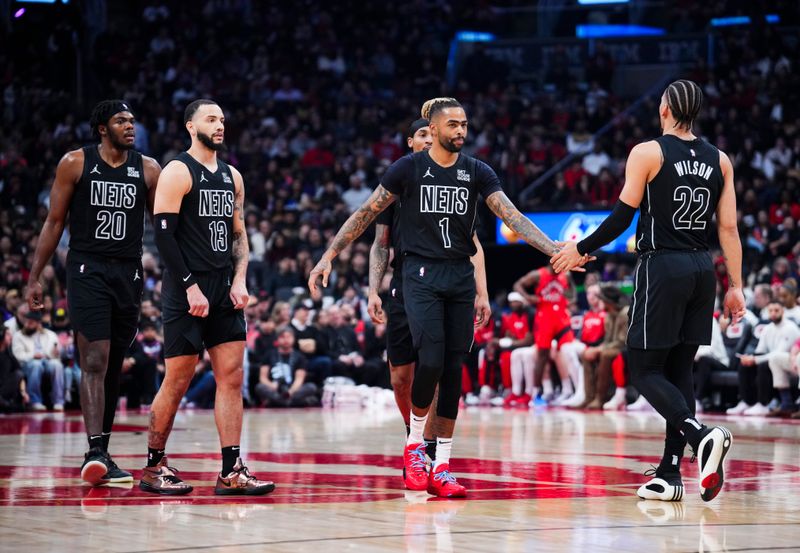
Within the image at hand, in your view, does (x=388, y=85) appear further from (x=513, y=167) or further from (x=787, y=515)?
(x=787, y=515)

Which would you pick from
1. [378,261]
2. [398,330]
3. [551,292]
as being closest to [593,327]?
[551,292]

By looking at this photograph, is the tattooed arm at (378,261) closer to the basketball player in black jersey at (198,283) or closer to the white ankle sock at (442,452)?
the basketball player in black jersey at (198,283)

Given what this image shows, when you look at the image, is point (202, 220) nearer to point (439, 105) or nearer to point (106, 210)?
point (106, 210)

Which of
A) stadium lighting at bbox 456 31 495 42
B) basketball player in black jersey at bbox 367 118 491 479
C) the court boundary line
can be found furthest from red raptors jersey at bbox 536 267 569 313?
stadium lighting at bbox 456 31 495 42

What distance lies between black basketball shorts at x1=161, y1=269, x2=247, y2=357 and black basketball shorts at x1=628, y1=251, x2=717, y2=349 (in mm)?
2242

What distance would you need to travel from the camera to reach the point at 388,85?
100 feet

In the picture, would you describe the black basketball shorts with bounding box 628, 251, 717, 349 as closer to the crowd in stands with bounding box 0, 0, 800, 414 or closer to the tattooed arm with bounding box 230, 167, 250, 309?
the tattooed arm with bounding box 230, 167, 250, 309

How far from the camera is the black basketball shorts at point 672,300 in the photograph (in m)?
6.77

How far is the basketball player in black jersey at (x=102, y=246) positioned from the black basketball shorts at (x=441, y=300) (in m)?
1.78

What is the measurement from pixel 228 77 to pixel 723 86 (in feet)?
37.9

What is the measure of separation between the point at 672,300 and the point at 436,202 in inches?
56.0

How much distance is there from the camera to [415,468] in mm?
7121

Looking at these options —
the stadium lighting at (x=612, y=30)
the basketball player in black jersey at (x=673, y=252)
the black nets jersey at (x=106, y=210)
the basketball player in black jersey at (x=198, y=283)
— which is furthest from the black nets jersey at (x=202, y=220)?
the stadium lighting at (x=612, y=30)

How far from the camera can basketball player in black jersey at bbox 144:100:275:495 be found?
707 centimetres
